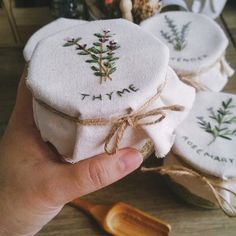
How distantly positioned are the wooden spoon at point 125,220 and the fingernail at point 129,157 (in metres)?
0.13

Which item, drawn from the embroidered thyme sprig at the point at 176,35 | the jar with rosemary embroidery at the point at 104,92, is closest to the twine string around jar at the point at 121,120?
the jar with rosemary embroidery at the point at 104,92

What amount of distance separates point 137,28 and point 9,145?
0.22 metres

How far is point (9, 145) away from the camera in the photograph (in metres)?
0.54

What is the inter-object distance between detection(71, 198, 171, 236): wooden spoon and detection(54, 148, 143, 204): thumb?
0.09m

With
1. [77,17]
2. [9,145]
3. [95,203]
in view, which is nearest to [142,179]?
[95,203]

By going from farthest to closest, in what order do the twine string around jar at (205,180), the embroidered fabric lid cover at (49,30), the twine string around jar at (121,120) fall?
the embroidered fabric lid cover at (49,30) → the twine string around jar at (205,180) → the twine string around jar at (121,120)

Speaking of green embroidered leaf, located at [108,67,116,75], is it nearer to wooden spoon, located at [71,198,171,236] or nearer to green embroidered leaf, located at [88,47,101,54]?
green embroidered leaf, located at [88,47,101,54]

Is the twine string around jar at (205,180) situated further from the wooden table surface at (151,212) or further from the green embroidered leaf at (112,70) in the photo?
the green embroidered leaf at (112,70)

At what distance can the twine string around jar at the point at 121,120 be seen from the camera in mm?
408

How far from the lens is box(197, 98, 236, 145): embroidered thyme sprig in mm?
589

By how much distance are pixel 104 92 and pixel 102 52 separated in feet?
0.22

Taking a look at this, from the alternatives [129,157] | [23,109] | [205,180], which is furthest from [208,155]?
[23,109]

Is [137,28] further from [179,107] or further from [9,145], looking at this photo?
[9,145]

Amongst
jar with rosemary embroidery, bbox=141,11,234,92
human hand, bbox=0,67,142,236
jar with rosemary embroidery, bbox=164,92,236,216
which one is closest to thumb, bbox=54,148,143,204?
human hand, bbox=0,67,142,236
